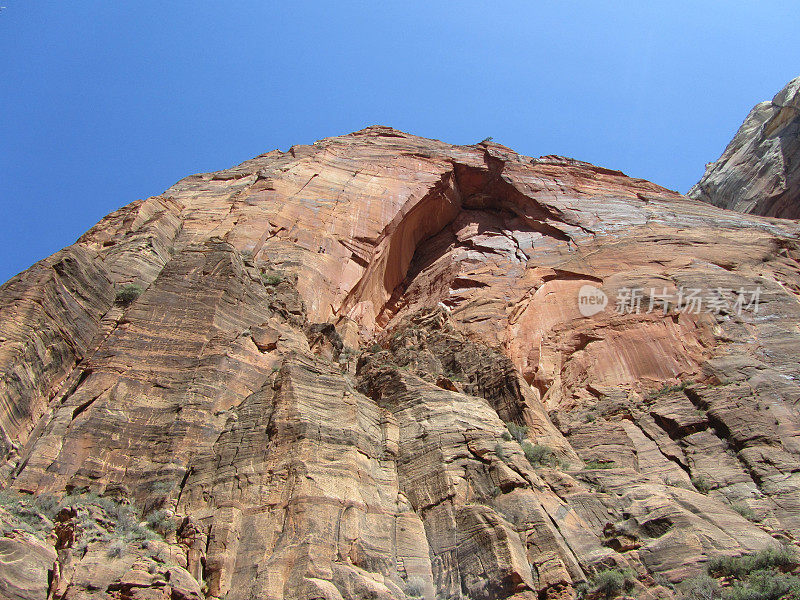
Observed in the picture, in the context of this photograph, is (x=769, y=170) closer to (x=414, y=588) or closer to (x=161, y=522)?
(x=414, y=588)

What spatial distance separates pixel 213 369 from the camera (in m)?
19.9

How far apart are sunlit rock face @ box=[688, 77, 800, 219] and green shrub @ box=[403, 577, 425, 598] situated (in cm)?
5110

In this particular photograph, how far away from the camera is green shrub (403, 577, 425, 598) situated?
15102 millimetres

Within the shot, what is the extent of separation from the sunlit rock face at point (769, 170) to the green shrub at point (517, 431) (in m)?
42.4

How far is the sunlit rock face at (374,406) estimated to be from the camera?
15.1 meters

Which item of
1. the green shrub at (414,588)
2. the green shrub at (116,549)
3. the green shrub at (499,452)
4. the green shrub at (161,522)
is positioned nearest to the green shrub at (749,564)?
the green shrub at (499,452)

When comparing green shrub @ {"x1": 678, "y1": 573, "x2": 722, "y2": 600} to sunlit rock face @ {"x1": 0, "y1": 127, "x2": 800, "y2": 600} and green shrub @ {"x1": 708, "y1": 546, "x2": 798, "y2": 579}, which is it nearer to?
sunlit rock face @ {"x1": 0, "y1": 127, "x2": 800, "y2": 600}

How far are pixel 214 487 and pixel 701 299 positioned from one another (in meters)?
25.5

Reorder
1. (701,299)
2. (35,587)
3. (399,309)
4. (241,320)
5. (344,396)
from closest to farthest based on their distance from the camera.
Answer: (35,587)
(344,396)
(241,320)
(701,299)
(399,309)

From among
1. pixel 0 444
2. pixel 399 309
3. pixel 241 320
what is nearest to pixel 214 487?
pixel 0 444

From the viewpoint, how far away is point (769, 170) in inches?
2338

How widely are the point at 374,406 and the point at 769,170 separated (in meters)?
53.2

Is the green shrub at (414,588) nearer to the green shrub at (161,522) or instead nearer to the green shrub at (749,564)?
the green shrub at (161,522)

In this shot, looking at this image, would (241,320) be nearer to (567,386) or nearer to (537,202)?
(567,386)
